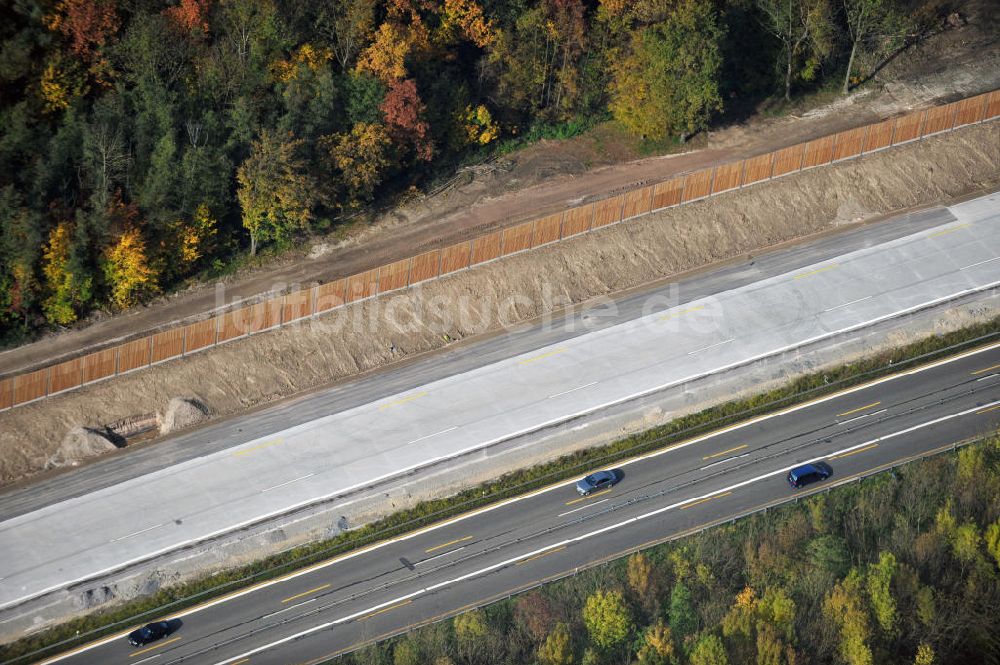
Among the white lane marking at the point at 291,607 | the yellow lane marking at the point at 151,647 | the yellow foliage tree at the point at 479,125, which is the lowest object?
the white lane marking at the point at 291,607

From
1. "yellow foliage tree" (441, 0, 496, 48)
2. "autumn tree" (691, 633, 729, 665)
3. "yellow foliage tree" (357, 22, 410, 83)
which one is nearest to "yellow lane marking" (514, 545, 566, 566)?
"autumn tree" (691, 633, 729, 665)

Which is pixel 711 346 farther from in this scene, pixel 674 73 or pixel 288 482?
pixel 288 482

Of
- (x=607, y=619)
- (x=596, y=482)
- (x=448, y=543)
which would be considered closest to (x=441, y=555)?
(x=448, y=543)

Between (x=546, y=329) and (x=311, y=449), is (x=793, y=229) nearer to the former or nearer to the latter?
(x=546, y=329)

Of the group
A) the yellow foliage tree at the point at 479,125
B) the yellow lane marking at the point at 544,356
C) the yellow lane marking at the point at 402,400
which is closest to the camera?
the yellow lane marking at the point at 402,400

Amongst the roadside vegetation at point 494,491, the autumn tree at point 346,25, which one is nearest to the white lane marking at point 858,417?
the roadside vegetation at point 494,491

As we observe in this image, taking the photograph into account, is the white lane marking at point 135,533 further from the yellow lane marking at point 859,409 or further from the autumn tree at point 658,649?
the yellow lane marking at point 859,409

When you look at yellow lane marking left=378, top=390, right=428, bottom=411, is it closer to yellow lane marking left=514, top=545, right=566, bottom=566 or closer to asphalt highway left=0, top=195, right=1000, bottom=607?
asphalt highway left=0, top=195, right=1000, bottom=607
